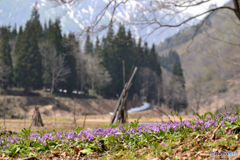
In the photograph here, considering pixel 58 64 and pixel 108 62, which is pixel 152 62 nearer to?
pixel 108 62

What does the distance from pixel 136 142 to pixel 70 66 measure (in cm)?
4926

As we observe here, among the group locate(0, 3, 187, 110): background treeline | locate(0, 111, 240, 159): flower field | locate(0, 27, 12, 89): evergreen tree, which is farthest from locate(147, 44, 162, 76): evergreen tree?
locate(0, 111, 240, 159): flower field

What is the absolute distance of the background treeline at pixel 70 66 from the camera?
47.9 m

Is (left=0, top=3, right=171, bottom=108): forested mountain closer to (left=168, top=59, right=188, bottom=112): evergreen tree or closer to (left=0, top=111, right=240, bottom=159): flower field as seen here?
(left=168, top=59, right=188, bottom=112): evergreen tree

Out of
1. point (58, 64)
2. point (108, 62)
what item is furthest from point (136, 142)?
point (108, 62)

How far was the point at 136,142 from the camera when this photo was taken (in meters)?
5.46

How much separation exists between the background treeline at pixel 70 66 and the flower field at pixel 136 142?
33118mm

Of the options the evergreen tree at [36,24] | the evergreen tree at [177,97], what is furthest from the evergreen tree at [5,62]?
the evergreen tree at [177,97]

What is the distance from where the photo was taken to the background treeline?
4794cm

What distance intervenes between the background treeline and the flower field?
3312 centimetres

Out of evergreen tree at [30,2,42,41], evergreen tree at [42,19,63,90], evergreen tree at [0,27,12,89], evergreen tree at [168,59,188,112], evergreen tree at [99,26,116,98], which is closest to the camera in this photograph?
evergreen tree at [0,27,12,89]

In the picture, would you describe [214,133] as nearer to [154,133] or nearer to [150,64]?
[154,133]

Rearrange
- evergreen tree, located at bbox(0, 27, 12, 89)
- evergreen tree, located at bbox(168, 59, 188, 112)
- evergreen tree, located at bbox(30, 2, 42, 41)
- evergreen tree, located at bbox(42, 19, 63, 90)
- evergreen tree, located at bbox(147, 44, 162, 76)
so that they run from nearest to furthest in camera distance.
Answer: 1. evergreen tree, located at bbox(0, 27, 12, 89)
2. evergreen tree, located at bbox(42, 19, 63, 90)
3. evergreen tree, located at bbox(30, 2, 42, 41)
4. evergreen tree, located at bbox(168, 59, 188, 112)
5. evergreen tree, located at bbox(147, 44, 162, 76)

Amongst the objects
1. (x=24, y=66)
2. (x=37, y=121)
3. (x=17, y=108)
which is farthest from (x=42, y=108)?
(x=37, y=121)
